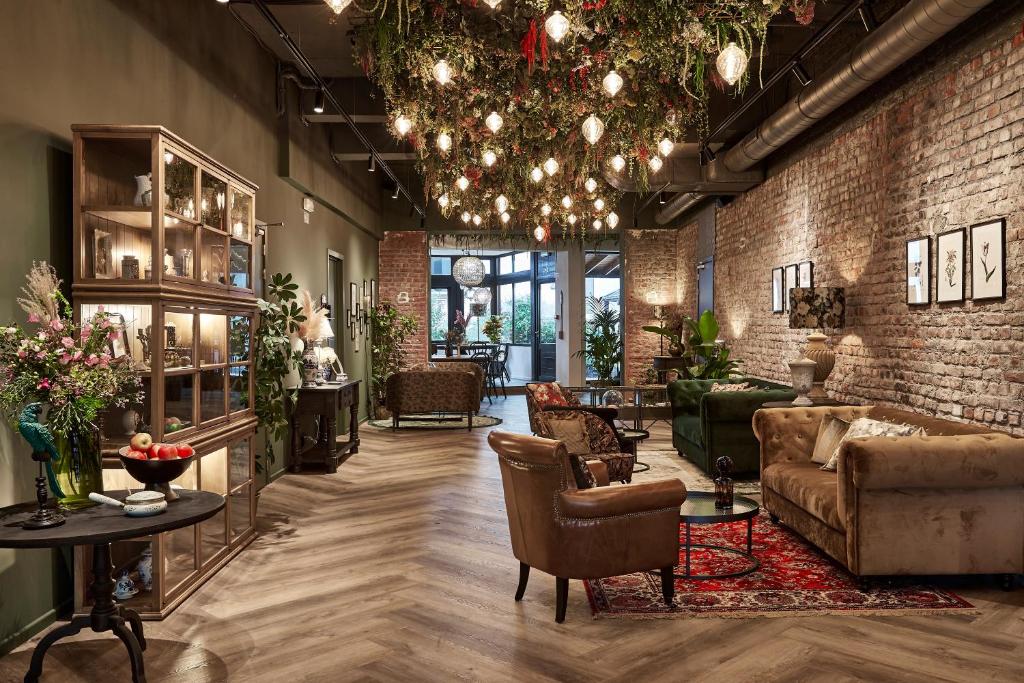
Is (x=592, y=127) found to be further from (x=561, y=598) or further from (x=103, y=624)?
(x=103, y=624)

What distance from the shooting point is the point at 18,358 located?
9.59ft

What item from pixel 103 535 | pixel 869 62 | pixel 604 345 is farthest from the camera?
pixel 604 345

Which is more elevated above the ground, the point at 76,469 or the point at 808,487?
the point at 76,469

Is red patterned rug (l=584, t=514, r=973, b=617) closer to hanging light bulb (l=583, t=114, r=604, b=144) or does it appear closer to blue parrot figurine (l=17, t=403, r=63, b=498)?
blue parrot figurine (l=17, t=403, r=63, b=498)

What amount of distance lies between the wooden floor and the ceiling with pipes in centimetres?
320

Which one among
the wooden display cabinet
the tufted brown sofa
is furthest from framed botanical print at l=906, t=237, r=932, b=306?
the wooden display cabinet

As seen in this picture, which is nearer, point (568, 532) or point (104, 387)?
point (104, 387)

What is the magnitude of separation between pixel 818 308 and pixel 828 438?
2.08 m

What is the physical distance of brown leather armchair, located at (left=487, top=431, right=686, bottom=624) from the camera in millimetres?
3648

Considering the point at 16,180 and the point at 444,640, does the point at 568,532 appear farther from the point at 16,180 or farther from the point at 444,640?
the point at 16,180

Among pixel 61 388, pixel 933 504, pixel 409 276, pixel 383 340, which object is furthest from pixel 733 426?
pixel 409 276

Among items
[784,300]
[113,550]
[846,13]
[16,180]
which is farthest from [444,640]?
[784,300]

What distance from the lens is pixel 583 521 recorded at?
3.65m

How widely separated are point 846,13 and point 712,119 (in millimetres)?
3648
